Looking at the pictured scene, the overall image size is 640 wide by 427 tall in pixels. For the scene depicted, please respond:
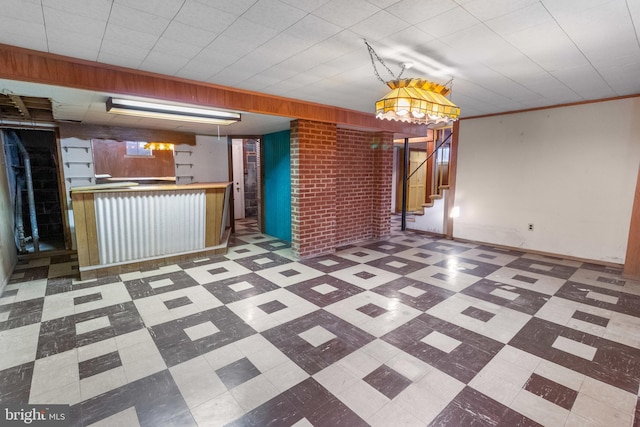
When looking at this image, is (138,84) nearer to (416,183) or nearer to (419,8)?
(419,8)

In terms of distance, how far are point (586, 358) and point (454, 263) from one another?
2.28 meters

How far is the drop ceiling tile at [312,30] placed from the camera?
2033mm

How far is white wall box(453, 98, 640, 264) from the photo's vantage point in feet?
14.0

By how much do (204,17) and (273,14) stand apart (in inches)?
18.7

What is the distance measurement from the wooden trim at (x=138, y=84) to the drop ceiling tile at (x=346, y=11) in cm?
201

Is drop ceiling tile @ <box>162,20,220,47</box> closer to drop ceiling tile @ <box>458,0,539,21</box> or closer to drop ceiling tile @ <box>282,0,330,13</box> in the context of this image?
drop ceiling tile @ <box>282,0,330,13</box>

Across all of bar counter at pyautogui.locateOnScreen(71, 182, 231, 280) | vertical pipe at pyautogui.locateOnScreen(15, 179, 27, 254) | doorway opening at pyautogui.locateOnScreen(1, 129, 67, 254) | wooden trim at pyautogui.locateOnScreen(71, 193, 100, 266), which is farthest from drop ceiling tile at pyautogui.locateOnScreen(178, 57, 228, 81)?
vertical pipe at pyautogui.locateOnScreen(15, 179, 27, 254)

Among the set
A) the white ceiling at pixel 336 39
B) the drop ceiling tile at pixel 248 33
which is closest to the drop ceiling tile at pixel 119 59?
the white ceiling at pixel 336 39

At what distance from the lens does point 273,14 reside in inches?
76.5

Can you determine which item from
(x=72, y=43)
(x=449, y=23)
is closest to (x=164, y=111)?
(x=72, y=43)

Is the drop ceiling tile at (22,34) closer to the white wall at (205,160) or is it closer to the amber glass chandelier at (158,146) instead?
the amber glass chandelier at (158,146)

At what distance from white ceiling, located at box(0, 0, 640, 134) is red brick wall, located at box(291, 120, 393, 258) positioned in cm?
123

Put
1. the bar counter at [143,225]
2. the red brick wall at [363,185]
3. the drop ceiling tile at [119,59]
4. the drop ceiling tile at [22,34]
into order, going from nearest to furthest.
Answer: the drop ceiling tile at [22,34]
the drop ceiling tile at [119,59]
the bar counter at [143,225]
the red brick wall at [363,185]

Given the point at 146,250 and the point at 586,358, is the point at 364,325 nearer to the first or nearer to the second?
the point at 586,358
